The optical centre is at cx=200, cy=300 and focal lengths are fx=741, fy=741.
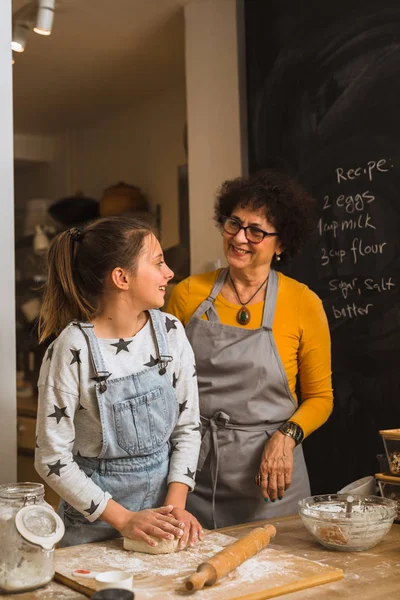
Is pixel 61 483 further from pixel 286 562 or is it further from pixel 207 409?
pixel 207 409

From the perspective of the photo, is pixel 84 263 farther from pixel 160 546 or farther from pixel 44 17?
pixel 44 17

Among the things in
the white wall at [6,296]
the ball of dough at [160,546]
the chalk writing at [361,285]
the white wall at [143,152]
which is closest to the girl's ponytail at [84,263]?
the white wall at [6,296]

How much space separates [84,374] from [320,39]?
4.97 ft

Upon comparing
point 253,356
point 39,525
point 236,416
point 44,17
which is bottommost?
point 39,525

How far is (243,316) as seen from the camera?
183cm

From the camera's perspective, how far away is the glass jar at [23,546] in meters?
1.06

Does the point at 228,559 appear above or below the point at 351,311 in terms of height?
below

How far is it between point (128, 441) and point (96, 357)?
0.17 metres

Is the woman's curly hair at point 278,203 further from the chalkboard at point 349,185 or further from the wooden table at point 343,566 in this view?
the wooden table at point 343,566

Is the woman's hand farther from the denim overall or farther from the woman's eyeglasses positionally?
the woman's eyeglasses

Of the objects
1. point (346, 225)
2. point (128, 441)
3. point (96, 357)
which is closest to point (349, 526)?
point (128, 441)

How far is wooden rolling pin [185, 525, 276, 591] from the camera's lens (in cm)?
102

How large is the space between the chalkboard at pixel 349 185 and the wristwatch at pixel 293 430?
0.47 metres

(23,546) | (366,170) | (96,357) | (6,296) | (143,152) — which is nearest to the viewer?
(23,546)
